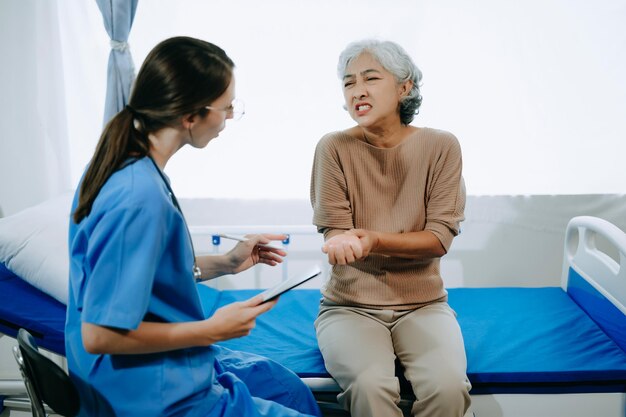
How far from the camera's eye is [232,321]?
111 centimetres

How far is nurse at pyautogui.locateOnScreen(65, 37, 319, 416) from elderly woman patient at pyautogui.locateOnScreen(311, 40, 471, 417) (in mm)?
603

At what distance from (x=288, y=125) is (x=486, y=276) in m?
1.23

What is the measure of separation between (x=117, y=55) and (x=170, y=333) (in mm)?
1743

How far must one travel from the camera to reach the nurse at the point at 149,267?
1000 millimetres

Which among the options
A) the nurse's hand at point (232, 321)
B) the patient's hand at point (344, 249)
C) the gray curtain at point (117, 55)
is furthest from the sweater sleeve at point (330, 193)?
the gray curtain at point (117, 55)

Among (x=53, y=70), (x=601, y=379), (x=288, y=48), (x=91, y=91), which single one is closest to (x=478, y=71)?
(x=288, y=48)

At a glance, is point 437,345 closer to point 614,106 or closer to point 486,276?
point 486,276

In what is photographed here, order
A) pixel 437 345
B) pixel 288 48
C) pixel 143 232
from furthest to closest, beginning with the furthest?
1. pixel 288 48
2. pixel 437 345
3. pixel 143 232

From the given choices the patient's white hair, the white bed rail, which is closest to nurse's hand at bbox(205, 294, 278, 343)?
the patient's white hair

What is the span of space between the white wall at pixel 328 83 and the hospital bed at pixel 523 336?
1.89ft

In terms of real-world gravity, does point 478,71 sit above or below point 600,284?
above

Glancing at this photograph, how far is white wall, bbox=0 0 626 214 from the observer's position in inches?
102

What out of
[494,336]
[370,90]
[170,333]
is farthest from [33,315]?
[494,336]

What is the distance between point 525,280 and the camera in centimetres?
281
